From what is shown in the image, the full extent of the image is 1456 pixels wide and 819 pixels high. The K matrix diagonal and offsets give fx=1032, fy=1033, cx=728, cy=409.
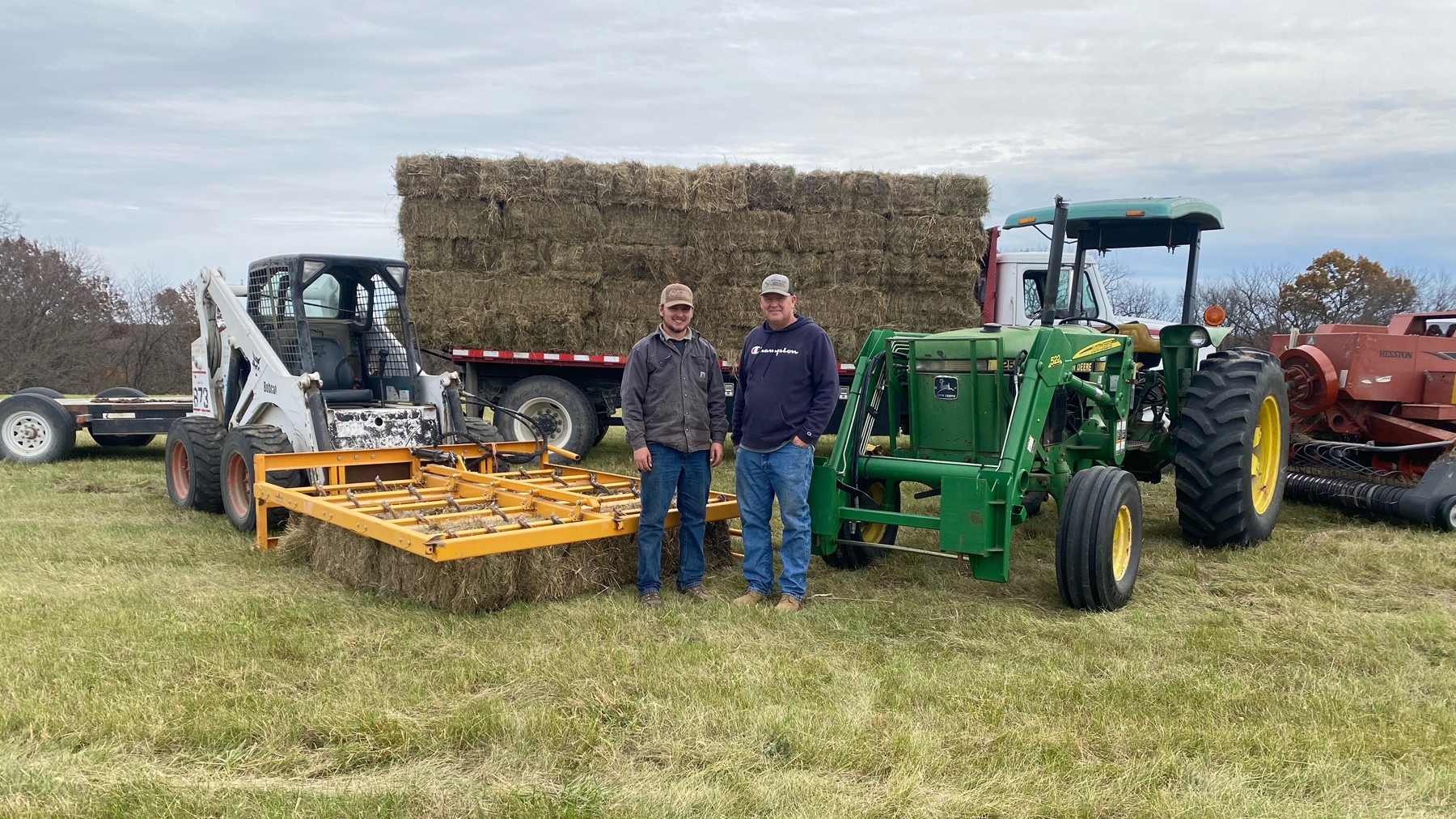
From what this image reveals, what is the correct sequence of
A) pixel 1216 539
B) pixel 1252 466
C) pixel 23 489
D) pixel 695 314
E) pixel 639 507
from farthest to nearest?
pixel 695 314 < pixel 23 489 < pixel 1252 466 < pixel 1216 539 < pixel 639 507

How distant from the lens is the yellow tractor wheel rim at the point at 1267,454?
6.62m

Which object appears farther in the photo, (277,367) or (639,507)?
(277,367)

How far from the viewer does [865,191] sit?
10.8 m

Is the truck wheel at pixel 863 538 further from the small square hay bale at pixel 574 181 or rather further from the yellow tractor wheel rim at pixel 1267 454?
the small square hay bale at pixel 574 181

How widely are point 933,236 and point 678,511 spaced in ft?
21.3

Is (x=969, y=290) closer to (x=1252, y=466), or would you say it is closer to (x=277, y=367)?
(x=1252, y=466)

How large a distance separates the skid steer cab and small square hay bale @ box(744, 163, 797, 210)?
170 inches

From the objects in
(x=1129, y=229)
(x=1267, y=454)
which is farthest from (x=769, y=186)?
(x=1267, y=454)

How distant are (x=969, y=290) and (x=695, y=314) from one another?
292 centimetres

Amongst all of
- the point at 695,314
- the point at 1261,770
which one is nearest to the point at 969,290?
the point at 695,314

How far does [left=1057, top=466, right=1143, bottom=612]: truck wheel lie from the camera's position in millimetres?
4633

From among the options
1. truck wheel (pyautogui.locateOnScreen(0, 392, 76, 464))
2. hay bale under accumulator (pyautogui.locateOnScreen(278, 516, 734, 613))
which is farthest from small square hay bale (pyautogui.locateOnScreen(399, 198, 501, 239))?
hay bale under accumulator (pyautogui.locateOnScreen(278, 516, 734, 613))

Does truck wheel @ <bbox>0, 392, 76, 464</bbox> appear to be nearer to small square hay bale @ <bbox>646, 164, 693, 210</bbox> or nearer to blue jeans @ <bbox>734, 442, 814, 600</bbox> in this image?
small square hay bale @ <bbox>646, 164, 693, 210</bbox>

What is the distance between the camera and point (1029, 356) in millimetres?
4914
